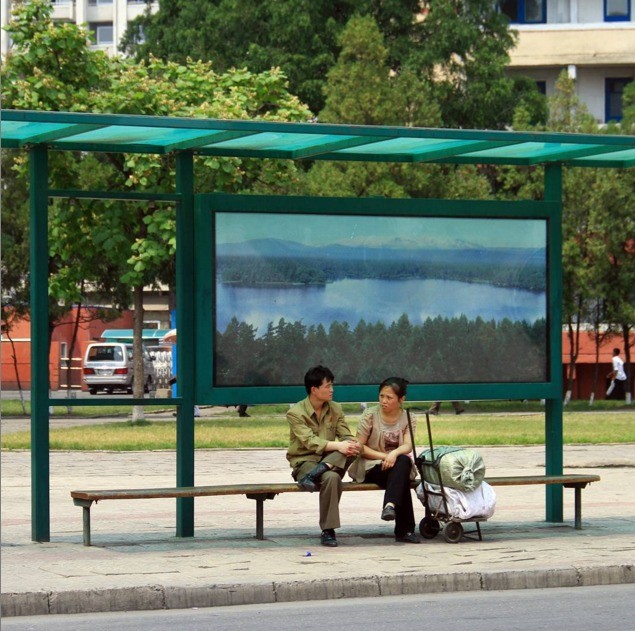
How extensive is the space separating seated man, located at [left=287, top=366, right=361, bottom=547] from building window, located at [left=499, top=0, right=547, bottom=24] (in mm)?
46875

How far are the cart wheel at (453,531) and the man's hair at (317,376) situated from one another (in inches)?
56.4

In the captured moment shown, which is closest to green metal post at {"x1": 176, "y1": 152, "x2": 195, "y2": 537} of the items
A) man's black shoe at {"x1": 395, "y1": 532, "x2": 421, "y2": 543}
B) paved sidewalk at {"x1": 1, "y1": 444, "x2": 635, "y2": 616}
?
paved sidewalk at {"x1": 1, "y1": 444, "x2": 635, "y2": 616}

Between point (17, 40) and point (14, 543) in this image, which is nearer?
point (14, 543)

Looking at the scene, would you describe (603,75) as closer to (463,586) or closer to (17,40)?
(17,40)

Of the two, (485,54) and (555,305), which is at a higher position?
(485,54)

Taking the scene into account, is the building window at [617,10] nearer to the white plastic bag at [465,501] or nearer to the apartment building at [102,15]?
the apartment building at [102,15]

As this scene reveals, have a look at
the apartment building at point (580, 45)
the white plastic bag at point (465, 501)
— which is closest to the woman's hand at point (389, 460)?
the white plastic bag at point (465, 501)

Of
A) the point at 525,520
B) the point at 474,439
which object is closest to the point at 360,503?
the point at 525,520

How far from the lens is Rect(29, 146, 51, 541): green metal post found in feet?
36.8

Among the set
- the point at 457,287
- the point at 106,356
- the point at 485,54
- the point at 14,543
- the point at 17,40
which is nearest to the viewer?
the point at 14,543

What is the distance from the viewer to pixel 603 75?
188 ft

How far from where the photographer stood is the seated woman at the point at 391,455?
11.6 m

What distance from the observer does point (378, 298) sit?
40.5 ft

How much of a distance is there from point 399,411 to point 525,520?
2.19 meters
